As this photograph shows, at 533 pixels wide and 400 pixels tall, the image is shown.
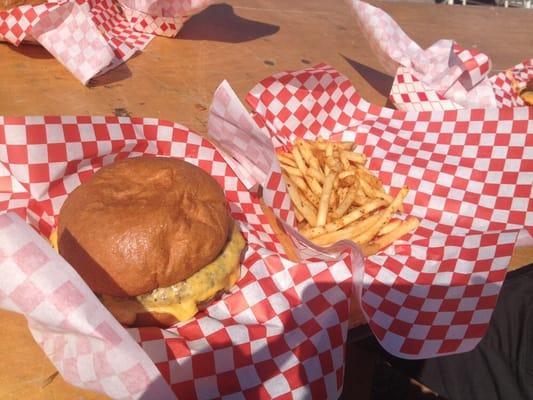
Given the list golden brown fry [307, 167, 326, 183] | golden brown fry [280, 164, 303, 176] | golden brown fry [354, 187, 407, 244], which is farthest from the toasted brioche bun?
golden brown fry [354, 187, 407, 244]

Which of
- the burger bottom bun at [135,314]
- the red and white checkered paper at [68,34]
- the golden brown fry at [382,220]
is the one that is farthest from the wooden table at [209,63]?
the golden brown fry at [382,220]

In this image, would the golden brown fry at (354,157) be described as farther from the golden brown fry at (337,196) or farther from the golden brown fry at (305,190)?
the golden brown fry at (305,190)

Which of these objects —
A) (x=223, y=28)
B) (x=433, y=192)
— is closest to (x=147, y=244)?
(x=433, y=192)

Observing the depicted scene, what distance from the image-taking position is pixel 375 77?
437 cm

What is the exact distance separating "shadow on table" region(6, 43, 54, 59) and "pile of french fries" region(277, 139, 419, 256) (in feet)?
7.38

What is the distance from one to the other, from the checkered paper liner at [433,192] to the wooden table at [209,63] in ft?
1.29

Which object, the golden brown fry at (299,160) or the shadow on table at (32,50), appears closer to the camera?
the golden brown fry at (299,160)

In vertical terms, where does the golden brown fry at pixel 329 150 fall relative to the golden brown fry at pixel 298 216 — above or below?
above

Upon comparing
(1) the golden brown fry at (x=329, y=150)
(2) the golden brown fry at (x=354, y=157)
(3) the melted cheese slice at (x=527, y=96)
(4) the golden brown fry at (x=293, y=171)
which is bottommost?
(4) the golden brown fry at (x=293, y=171)

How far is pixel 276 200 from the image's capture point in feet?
8.17

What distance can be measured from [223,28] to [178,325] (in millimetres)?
3665

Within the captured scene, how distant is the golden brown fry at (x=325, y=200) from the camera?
8.60ft

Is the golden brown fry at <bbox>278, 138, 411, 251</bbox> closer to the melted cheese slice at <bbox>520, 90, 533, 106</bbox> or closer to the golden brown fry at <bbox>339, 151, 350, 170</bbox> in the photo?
the golden brown fry at <bbox>339, 151, 350, 170</bbox>

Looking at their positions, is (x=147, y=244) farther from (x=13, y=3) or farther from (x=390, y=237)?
(x=13, y=3)
